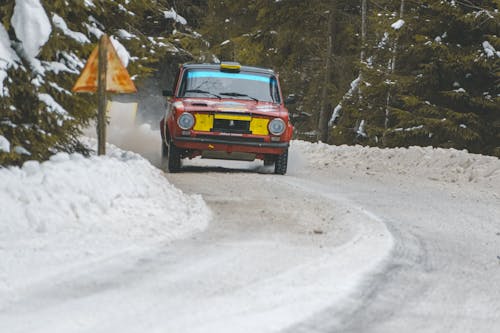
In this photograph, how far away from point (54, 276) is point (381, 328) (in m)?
2.14

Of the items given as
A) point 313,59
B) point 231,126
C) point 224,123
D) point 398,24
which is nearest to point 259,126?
point 231,126

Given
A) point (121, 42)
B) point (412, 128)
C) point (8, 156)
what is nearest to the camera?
point (8, 156)

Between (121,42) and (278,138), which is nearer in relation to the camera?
(121,42)

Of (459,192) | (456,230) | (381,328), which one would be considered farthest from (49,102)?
(459,192)

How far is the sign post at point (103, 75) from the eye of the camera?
805 centimetres

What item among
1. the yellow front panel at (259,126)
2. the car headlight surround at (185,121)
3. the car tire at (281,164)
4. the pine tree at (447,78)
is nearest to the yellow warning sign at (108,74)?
the car headlight surround at (185,121)

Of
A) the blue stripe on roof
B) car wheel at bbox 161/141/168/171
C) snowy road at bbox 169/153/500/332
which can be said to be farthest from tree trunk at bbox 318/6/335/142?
the blue stripe on roof

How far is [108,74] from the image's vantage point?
819 cm

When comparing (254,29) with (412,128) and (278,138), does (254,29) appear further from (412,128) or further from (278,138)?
(278,138)

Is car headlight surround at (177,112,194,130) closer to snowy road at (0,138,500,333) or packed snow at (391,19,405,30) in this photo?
snowy road at (0,138,500,333)

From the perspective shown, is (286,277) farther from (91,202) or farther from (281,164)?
(281,164)

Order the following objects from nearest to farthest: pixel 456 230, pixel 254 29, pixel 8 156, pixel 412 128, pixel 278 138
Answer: pixel 8 156 < pixel 456 230 < pixel 278 138 < pixel 412 128 < pixel 254 29

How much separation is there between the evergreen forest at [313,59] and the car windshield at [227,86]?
2.39ft

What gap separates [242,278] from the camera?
16.5ft
